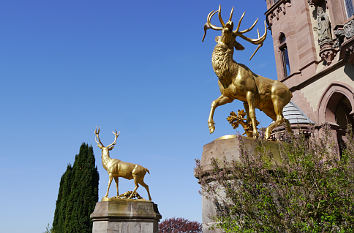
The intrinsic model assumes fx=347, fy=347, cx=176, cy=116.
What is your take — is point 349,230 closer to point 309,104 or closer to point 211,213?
point 211,213

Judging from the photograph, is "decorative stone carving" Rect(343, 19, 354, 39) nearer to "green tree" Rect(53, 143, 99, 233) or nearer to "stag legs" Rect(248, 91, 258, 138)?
"stag legs" Rect(248, 91, 258, 138)

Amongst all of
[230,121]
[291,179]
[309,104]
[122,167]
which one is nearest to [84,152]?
[122,167]

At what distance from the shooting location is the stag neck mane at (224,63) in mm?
6207

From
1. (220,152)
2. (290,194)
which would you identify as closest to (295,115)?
(220,152)

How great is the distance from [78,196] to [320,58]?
1715 cm

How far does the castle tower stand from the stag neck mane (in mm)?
10358

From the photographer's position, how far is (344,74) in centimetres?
1600

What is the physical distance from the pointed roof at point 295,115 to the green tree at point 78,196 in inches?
542

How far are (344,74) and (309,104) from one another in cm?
255

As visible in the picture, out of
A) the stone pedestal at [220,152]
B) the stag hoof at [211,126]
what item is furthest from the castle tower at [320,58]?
the stone pedestal at [220,152]

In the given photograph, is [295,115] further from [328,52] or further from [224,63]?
[224,63]

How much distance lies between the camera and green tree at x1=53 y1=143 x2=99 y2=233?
73.5ft

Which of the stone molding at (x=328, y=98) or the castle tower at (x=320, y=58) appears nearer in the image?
the castle tower at (x=320, y=58)

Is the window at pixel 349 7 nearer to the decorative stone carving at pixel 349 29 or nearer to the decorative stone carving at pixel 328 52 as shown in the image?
the decorative stone carving at pixel 328 52
